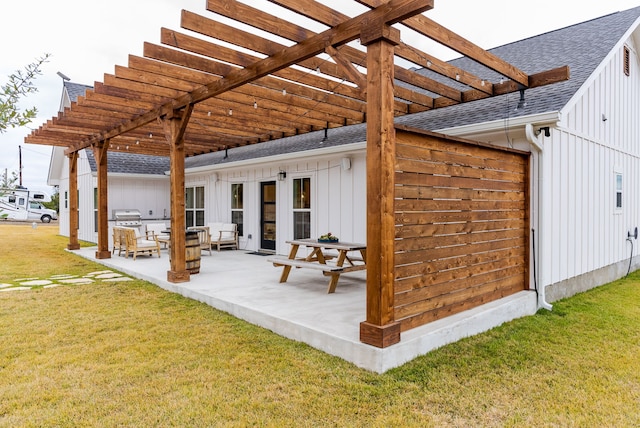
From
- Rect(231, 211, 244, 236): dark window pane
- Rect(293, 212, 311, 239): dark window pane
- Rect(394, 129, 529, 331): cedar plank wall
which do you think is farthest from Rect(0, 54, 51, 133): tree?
Rect(231, 211, 244, 236): dark window pane

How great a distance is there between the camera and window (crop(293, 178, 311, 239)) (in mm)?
8945

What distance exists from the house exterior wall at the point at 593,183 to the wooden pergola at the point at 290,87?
1.52 metres

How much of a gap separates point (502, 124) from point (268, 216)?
20.6 ft

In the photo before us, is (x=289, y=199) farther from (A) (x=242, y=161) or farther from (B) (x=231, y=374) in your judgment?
(B) (x=231, y=374)

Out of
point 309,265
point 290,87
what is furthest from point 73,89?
point 309,265

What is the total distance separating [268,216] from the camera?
10.1 m

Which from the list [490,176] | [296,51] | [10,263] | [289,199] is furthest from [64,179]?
[490,176]

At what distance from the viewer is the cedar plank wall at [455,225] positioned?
11.8ft

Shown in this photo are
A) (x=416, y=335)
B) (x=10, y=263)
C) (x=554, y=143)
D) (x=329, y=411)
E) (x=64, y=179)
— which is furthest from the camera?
(x=64, y=179)

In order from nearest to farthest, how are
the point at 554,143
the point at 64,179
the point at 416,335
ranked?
the point at 416,335 < the point at 554,143 < the point at 64,179

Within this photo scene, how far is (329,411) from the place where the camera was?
266cm

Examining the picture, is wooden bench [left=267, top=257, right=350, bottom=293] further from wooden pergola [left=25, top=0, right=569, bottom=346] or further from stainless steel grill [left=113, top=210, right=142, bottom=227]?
stainless steel grill [left=113, top=210, right=142, bottom=227]

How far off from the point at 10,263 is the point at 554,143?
1079cm

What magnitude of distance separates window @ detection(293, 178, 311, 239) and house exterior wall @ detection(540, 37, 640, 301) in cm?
481
